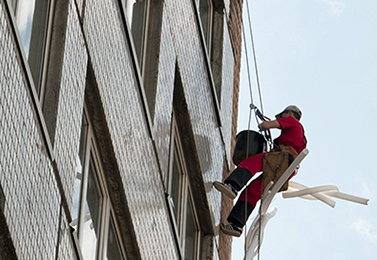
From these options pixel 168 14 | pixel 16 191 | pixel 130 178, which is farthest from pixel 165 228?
pixel 16 191

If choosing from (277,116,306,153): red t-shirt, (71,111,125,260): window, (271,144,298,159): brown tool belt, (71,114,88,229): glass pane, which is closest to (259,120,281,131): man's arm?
(277,116,306,153): red t-shirt

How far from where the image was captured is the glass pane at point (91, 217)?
8492 mm

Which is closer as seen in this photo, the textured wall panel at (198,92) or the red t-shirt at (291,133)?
the textured wall panel at (198,92)

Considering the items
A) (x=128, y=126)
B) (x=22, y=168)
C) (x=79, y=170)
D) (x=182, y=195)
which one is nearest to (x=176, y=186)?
(x=182, y=195)

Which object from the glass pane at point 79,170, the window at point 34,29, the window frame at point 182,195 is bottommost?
the window frame at point 182,195

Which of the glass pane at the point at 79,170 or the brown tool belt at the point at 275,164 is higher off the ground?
the glass pane at the point at 79,170

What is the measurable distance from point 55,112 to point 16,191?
1.14 m

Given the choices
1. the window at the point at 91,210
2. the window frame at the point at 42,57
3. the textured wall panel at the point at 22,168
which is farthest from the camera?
the window at the point at 91,210

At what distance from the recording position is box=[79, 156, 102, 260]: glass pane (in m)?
8.49

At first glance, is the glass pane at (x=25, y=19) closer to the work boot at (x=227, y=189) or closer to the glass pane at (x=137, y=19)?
the glass pane at (x=137, y=19)

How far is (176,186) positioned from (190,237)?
2.80 feet

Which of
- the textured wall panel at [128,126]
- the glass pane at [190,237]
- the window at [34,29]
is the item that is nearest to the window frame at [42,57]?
the window at [34,29]

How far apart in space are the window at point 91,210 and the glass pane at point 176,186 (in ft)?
7.26

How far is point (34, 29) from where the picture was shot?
304 inches
